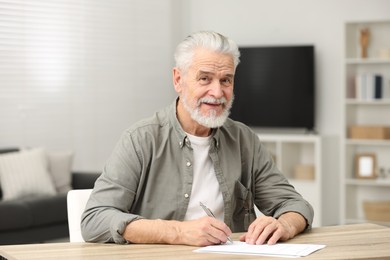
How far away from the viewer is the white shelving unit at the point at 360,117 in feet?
23.7

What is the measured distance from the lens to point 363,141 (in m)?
7.16

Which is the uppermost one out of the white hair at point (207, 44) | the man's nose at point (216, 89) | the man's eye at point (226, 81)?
the white hair at point (207, 44)

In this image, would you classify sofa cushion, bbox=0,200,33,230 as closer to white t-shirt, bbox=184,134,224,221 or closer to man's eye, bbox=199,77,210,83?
white t-shirt, bbox=184,134,224,221

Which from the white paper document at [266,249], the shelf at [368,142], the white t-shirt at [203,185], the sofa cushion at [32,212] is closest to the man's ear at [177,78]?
the white t-shirt at [203,185]

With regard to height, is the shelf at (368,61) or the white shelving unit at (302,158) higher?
the shelf at (368,61)

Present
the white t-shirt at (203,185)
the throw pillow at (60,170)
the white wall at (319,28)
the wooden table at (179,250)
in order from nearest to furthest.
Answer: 1. the wooden table at (179,250)
2. the white t-shirt at (203,185)
3. the throw pillow at (60,170)
4. the white wall at (319,28)

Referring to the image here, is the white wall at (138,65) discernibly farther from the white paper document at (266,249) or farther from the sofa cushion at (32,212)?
the white paper document at (266,249)

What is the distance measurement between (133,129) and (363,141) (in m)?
4.89

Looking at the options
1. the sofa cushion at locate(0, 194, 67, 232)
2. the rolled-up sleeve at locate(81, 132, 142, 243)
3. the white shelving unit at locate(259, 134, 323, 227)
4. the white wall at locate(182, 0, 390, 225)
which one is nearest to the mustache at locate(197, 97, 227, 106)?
the rolled-up sleeve at locate(81, 132, 142, 243)

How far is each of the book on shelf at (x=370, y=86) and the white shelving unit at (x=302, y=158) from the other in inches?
23.9

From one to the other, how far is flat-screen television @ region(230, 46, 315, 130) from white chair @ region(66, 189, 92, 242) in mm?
5382

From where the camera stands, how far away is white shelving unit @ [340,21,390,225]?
23.7ft

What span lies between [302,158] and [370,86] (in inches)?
42.3

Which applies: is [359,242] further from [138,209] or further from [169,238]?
[138,209]
